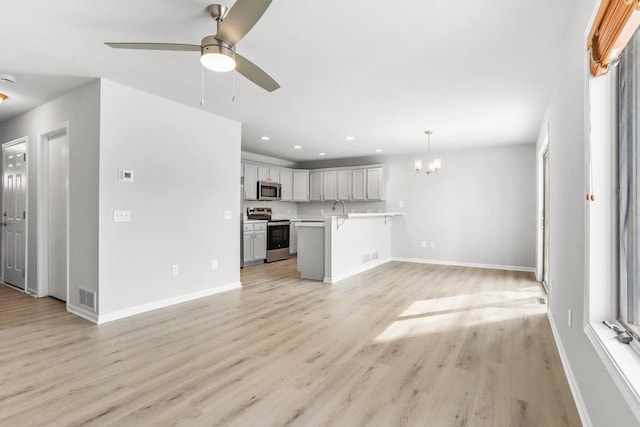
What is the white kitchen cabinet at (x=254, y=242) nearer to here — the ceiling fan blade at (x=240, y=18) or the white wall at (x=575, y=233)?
the ceiling fan blade at (x=240, y=18)

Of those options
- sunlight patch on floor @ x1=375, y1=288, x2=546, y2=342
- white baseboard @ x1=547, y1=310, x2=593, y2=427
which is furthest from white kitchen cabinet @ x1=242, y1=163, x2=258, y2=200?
white baseboard @ x1=547, y1=310, x2=593, y2=427

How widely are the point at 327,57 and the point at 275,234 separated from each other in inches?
200

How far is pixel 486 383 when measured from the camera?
214 centimetres

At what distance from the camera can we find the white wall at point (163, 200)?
11.0 ft

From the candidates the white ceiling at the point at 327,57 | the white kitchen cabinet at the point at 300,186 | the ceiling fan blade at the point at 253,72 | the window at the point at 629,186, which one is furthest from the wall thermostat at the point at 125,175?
the white kitchen cabinet at the point at 300,186

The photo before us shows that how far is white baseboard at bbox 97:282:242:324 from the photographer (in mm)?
3309

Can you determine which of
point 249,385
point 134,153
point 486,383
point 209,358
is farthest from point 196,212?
point 486,383

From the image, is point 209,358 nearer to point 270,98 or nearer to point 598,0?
point 270,98

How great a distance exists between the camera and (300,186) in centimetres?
831

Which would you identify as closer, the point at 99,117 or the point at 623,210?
the point at 623,210

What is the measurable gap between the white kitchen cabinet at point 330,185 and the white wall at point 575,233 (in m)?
5.39

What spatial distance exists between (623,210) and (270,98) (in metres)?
3.32

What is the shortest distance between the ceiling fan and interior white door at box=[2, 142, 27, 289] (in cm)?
386

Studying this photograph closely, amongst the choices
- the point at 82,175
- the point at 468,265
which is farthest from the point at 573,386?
the point at 468,265
